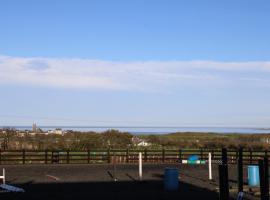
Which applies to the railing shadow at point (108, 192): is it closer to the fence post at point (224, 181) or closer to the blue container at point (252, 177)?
the blue container at point (252, 177)

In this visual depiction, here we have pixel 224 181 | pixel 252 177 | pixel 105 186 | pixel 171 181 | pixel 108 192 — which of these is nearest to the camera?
pixel 224 181

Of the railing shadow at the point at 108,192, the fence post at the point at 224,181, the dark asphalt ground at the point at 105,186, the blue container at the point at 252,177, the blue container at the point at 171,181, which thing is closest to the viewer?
the fence post at the point at 224,181

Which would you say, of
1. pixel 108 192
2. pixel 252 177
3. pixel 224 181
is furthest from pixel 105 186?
pixel 224 181

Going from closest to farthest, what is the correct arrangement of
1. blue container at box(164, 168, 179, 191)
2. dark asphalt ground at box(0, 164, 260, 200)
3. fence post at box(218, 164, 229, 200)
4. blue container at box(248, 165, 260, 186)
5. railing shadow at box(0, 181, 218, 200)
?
fence post at box(218, 164, 229, 200) → railing shadow at box(0, 181, 218, 200) → dark asphalt ground at box(0, 164, 260, 200) → blue container at box(164, 168, 179, 191) → blue container at box(248, 165, 260, 186)

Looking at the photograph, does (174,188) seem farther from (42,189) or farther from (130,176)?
(130,176)

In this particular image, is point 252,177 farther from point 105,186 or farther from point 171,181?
point 105,186

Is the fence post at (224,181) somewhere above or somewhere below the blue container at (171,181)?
above

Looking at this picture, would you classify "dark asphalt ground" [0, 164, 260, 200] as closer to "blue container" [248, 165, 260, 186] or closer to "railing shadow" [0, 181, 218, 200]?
"railing shadow" [0, 181, 218, 200]

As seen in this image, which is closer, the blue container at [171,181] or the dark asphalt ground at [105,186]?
the dark asphalt ground at [105,186]

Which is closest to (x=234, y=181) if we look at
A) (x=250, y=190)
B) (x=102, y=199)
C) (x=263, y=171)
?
(x=250, y=190)

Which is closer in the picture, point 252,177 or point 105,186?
point 252,177

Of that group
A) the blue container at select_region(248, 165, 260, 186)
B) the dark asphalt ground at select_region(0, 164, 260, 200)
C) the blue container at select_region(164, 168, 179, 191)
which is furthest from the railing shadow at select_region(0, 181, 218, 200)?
the blue container at select_region(248, 165, 260, 186)

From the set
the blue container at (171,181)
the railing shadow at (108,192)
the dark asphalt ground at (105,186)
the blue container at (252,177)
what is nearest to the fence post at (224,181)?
the railing shadow at (108,192)

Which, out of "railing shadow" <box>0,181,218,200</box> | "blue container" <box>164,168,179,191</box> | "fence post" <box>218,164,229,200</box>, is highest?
"fence post" <box>218,164,229,200</box>
